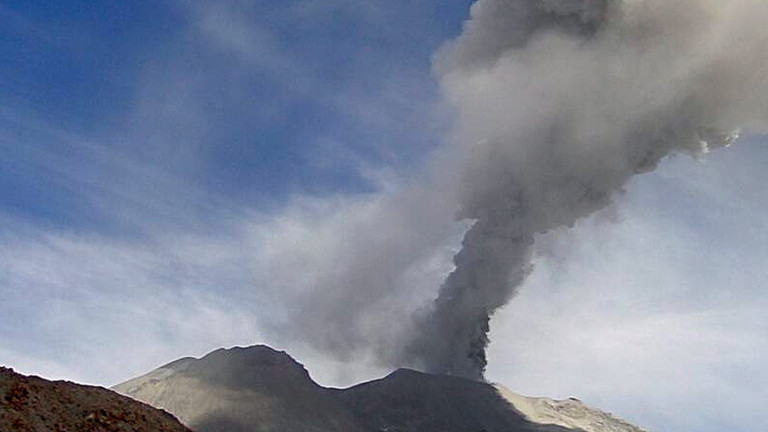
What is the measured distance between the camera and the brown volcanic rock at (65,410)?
32281mm

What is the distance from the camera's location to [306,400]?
528 ft

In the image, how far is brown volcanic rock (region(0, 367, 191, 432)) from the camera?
32281mm

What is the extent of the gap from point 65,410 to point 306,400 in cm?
12998

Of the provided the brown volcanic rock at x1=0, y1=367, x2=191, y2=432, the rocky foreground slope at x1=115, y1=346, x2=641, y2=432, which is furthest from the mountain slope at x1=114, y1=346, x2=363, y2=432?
the brown volcanic rock at x1=0, y1=367, x2=191, y2=432

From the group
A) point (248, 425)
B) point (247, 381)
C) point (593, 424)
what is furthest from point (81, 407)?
point (593, 424)

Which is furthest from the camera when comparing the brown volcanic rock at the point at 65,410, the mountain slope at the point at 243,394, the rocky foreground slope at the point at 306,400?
the rocky foreground slope at the point at 306,400

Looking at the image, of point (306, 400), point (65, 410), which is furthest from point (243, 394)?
point (65, 410)

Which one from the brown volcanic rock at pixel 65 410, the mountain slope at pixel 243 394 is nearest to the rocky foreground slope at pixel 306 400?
the mountain slope at pixel 243 394

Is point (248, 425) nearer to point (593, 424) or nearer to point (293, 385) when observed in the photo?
point (293, 385)

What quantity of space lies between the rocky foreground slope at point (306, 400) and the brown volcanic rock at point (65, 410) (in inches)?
4276

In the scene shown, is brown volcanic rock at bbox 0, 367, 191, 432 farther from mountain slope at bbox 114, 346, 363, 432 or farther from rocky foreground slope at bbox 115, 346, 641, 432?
rocky foreground slope at bbox 115, 346, 641, 432

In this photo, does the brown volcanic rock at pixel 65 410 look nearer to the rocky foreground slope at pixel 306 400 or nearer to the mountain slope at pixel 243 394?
the mountain slope at pixel 243 394

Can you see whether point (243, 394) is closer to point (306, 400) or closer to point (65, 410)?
point (306, 400)

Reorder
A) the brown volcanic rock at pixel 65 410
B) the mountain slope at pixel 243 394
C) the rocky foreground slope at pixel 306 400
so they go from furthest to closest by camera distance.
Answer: the rocky foreground slope at pixel 306 400 → the mountain slope at pixel 243 394 → the brown volcanic rock at pixel 65 410
